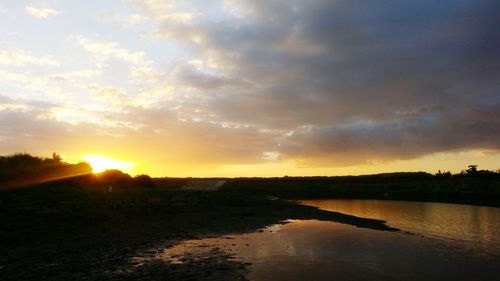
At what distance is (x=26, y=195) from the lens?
3809 centimetres

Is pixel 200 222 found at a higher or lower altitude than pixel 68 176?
lower

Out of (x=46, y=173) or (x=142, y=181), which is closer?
(x=46, y=173)

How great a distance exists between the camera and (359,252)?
24.4 metres

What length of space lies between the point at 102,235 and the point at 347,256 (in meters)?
15.3

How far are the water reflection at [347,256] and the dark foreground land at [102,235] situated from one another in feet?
5.77

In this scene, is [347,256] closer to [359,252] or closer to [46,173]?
[359,252]

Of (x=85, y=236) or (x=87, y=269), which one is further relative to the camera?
(x=85, y=236)

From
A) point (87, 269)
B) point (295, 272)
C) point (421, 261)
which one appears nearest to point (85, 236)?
point (87, 269)

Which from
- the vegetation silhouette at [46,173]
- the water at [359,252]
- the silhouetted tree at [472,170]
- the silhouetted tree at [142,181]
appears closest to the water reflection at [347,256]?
the water at [359,252]

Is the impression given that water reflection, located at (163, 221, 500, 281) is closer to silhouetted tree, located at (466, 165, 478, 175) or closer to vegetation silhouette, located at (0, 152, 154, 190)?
vegetation silhouette, located at (0, 152, 154, 190)

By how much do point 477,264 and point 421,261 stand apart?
8.99ft

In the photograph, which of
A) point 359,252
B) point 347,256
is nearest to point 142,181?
point 359,252

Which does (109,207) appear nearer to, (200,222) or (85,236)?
(200,222)

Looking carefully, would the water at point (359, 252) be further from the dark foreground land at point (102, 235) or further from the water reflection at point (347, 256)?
the dark foreground land at point (102, 235)
